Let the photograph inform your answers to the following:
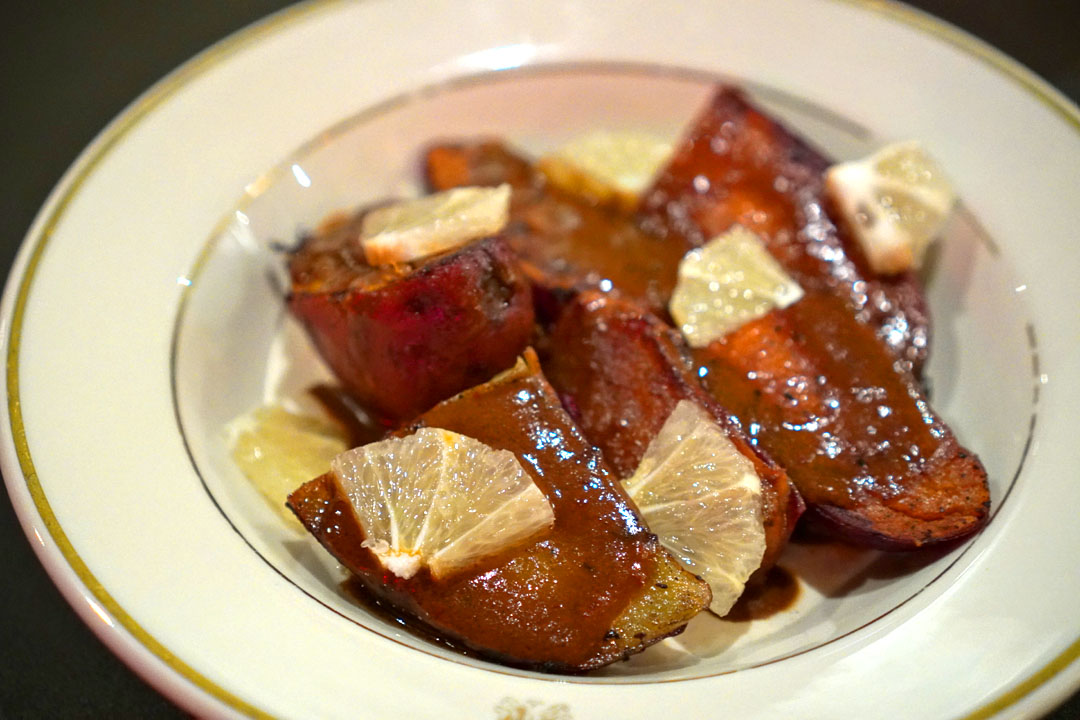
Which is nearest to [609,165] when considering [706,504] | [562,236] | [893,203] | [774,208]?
[562,236]

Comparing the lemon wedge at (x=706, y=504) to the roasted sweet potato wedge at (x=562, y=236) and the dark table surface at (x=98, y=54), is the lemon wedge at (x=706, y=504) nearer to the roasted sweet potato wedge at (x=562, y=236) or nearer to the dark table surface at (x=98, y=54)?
the roasted sweet potato wedge at (x=562, y=236)

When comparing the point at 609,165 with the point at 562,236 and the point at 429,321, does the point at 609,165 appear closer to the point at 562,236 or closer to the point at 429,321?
the point at 562,236

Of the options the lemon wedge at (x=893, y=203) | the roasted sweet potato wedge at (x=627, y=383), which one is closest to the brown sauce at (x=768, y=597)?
the roasted sweet potato wedge at (x=627, y=383)

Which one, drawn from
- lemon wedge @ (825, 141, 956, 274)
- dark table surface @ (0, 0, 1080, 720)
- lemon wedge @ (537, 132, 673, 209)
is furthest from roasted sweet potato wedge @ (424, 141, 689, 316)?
dark table surface @ (0, 0, 1080, 720)

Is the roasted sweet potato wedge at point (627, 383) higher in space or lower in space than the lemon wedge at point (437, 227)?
lower

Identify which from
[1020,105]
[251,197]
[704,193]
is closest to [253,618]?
[251,197]

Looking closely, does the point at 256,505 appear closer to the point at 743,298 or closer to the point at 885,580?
the point at 743,298

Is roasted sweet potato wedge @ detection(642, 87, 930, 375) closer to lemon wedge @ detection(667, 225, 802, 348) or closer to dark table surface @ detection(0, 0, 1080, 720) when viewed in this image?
lemon wedge @ detection(667, 225, 802, 348)
